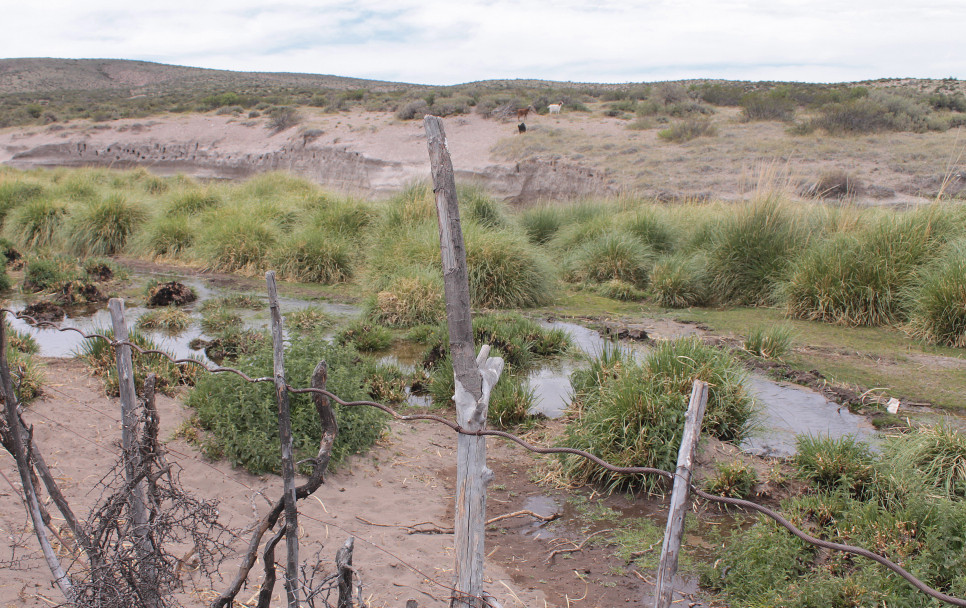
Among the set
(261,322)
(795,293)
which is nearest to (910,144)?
(795,293)

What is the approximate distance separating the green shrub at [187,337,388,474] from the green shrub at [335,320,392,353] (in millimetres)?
2871

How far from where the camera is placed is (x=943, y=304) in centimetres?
777

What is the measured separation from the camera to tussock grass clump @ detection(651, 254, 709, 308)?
10.2 m

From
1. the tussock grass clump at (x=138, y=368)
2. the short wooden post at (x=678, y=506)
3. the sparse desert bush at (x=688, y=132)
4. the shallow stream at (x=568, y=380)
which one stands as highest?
the sparse desert bush at (x=688, y=132)

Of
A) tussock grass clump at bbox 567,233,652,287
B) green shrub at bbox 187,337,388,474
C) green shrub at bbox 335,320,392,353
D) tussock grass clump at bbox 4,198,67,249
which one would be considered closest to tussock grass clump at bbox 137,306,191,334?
green shrub at bbox 335,320,392,353

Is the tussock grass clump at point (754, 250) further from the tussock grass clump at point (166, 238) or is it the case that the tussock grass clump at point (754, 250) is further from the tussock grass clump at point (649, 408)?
the tussock grass clump at point (166, 238)

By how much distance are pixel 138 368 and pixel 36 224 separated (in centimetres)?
1076

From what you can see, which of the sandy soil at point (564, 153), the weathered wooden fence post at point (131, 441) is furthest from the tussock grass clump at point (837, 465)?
the sandy soil at point (564, 153)

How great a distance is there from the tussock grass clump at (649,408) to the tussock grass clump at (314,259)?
7.15m

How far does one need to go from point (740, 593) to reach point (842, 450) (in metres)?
1.58

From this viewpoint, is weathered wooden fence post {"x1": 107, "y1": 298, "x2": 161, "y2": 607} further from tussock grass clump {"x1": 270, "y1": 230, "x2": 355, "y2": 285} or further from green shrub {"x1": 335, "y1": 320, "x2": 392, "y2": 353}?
tussock grass clump {"x1": 270, "y1": 230, "x2": 355, "y2": 285}

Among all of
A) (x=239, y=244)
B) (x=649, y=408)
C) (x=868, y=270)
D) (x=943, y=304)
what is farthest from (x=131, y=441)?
(x=239, y=244)

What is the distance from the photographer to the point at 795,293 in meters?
9.20

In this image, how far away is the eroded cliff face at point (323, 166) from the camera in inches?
793
